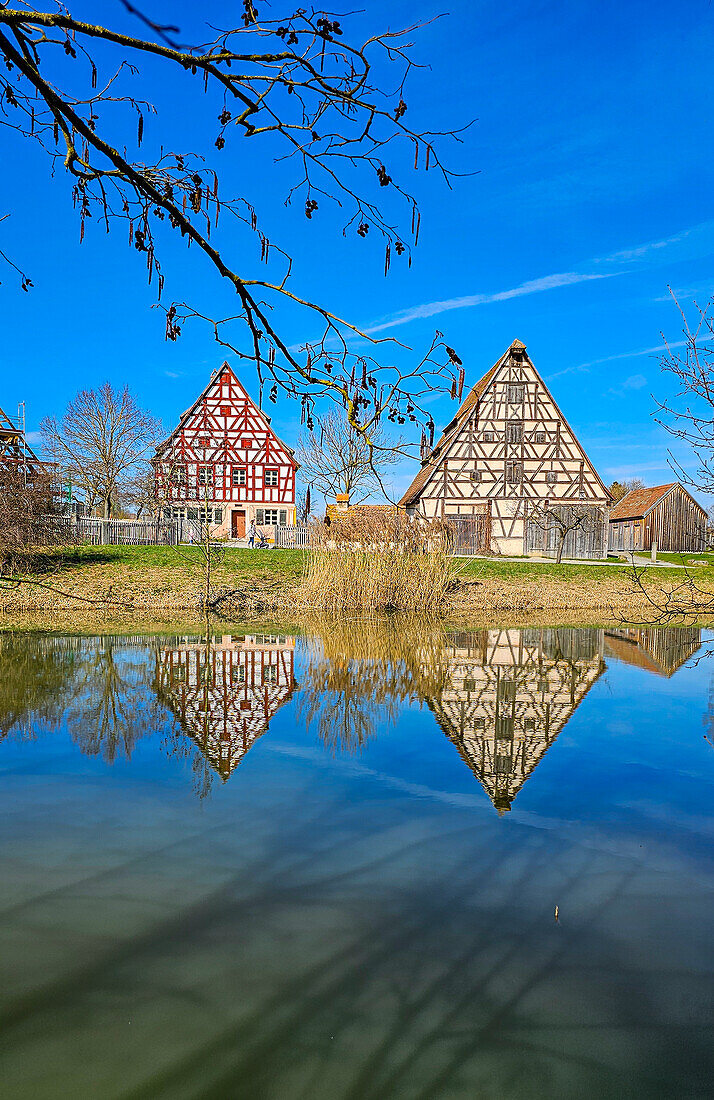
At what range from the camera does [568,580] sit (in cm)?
2512

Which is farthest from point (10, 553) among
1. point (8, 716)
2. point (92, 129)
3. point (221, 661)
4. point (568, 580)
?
point (92, 129)

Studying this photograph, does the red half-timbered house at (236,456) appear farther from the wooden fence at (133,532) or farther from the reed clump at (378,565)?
the reed clump at (378,565)

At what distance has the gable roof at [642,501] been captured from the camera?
41.2m

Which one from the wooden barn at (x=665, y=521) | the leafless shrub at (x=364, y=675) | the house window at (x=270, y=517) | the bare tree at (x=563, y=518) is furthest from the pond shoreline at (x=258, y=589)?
the house window at (x=270, y=517)

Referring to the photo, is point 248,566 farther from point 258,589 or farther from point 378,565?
point 378,565

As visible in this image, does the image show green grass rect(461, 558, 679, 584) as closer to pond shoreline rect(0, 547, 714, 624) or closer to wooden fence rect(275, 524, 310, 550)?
A: pond shoreline rect(0, 547, 714, 624)

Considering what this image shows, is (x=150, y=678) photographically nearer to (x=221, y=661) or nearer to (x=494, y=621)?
(x=221, y=661)

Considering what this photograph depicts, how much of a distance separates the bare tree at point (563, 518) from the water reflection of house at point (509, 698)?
25067 mm

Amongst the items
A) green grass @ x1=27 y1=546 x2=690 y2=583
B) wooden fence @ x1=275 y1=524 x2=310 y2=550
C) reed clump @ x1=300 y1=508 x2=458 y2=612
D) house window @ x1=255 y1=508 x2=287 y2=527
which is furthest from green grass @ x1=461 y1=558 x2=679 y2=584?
house window @ x1=255 y1=508 x2=287 y2=527

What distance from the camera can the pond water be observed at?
8.23ft

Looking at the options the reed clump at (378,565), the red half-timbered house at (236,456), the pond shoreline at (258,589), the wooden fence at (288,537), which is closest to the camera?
the reed clump at (378,565)

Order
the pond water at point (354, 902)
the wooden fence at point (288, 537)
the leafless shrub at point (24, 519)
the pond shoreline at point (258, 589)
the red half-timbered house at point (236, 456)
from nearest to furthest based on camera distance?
the pond water at point (354, 902) < the pond shoreline at point (258, 589) < the leafless shrub at point (24, 519) < the wooden fence at point (288, 537) < the red half-timbered house at point (236, 456)

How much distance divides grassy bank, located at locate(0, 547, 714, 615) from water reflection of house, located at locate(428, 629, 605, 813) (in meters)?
5.66

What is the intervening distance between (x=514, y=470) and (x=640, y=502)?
8.90 m
